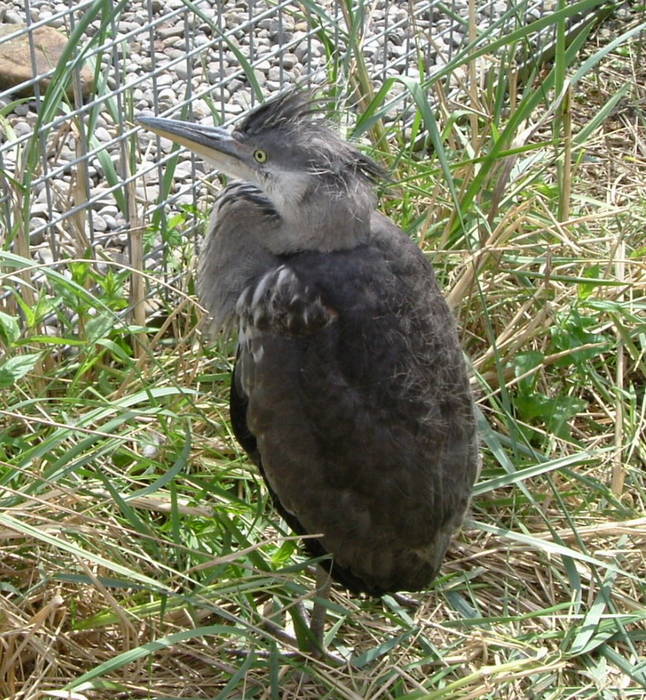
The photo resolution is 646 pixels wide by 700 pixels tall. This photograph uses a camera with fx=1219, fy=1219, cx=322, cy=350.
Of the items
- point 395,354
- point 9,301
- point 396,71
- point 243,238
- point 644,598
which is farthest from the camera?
point 396,71

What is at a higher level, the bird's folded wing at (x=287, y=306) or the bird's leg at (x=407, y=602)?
the bird's folded wing at (x=287, y=306)

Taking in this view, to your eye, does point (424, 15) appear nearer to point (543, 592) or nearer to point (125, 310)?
point (125, 310)

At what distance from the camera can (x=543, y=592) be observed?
10.8ft

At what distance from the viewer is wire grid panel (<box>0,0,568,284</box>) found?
343 cm

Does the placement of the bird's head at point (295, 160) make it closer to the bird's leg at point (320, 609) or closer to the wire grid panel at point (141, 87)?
the wire grid panel at point (141, 87)

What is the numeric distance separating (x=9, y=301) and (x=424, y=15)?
241cm

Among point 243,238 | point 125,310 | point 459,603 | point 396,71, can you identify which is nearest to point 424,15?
point 396,71

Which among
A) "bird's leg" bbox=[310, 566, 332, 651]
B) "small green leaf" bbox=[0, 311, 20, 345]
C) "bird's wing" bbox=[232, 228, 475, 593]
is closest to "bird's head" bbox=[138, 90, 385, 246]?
"bird's wing" bbox=[232, 228, 475, 593]

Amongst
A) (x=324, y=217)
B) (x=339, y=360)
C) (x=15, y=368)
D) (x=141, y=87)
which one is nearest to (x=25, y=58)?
(x=141, y=87)

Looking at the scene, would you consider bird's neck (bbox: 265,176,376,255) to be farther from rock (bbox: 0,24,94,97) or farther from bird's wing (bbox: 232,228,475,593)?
rock (bbox: 0,24,94,97)

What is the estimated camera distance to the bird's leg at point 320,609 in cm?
297

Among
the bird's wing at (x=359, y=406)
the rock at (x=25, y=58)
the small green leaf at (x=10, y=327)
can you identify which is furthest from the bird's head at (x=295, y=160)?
the rock at (x=25, y=58)

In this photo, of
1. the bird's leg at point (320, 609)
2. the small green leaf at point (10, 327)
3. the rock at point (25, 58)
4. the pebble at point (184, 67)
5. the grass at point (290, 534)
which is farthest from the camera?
the rock at point (25, 58)

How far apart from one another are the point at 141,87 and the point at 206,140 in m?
1.60
